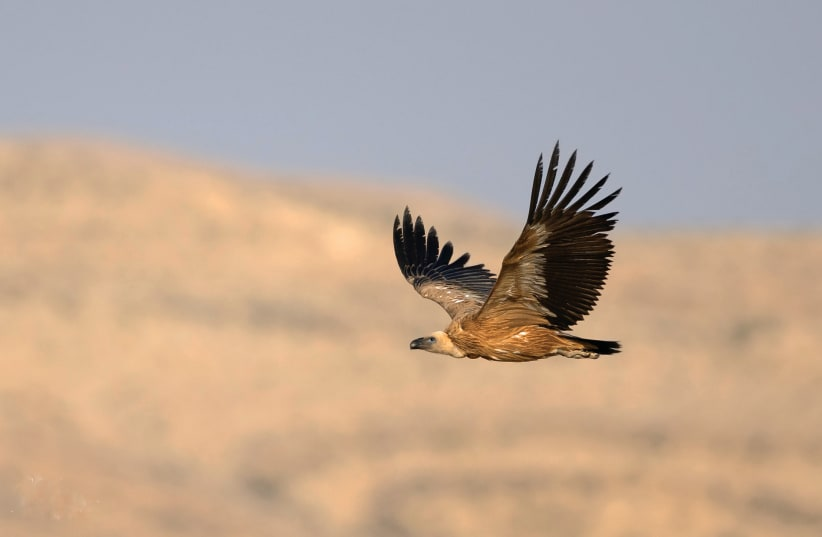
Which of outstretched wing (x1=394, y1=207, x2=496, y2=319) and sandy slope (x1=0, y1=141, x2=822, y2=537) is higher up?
sandy slope (x1=0, y1=141, x2=822, y2=537)

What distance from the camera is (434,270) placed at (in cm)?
1491

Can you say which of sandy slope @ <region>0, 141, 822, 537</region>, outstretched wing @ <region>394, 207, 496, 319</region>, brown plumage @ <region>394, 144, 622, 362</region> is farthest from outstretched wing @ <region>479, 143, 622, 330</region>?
sandy slope @ <region>0, 141, 822, 537</region>

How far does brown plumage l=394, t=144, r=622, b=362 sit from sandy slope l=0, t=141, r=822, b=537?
12.0 metres

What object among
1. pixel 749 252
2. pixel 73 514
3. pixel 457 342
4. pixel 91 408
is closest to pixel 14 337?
pixel 91 408

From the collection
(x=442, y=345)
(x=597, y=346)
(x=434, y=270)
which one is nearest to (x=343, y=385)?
(x=434, y=270)

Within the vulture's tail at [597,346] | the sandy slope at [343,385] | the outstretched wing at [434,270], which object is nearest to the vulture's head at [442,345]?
the vulture's tail at [597,346]

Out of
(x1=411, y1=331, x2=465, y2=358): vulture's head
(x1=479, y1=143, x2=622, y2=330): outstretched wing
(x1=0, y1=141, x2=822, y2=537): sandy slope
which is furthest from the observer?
(x1=0, y1=141, x2=822, y2=537): sandy slope

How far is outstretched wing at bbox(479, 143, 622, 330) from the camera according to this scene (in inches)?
424

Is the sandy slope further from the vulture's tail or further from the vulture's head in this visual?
the vulture's tail

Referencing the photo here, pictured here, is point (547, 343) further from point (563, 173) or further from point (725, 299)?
point (725, 299)

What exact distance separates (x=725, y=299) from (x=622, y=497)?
48.8ft

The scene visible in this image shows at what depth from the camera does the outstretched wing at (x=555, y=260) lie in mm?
10766

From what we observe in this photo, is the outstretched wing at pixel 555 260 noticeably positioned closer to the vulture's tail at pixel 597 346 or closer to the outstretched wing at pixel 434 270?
the vulture's tail at pixel 597 346

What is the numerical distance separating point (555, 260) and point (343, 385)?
95.0ft
